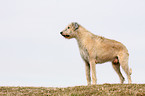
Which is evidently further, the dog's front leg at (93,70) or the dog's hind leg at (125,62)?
the dog's hind leg at (125,62)

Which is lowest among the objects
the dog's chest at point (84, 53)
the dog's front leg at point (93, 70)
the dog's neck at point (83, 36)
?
the dog's front leg at point (93, 70)

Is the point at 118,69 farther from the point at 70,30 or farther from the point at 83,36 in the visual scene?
the point at 70,30

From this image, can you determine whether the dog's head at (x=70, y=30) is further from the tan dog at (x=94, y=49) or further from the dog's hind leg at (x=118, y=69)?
the dog's hind leg at (x=118, y=69)

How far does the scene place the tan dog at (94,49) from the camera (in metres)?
15.2

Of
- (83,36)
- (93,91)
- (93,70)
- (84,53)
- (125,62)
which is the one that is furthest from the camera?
(125,62)

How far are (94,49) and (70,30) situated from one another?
1.80 meters

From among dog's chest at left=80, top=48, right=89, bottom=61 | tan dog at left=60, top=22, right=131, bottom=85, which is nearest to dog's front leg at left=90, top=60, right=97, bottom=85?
tan dog at left=60, top=22, right=131, bottom=85

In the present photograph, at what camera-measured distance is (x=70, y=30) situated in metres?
15.7

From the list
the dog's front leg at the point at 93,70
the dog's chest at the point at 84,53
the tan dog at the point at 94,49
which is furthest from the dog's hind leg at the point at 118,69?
the dog's chest at the point at 84,53

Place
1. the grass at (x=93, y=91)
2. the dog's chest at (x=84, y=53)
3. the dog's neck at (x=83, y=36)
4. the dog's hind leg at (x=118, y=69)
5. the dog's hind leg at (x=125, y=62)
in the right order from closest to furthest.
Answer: the grass at (x=93, y=91)
the dog's chest at (x=84, y=53)
the dog's neck at (x=83, y=36)
the dog's hind leg at (x=125, y=62)
the dog's hind leg at (x=118, y=69)

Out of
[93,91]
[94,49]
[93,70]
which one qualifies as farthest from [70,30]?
[93,91]

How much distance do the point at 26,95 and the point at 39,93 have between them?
0.65 metres

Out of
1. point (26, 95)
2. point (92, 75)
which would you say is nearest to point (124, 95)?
point (92, 75)

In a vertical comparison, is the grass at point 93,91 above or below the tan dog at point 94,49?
below
